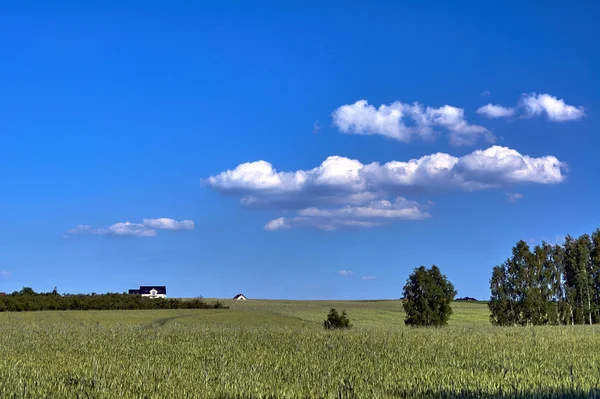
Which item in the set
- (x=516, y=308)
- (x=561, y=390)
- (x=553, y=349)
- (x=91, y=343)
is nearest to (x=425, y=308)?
(x=516, y=308)

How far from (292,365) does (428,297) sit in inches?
1081

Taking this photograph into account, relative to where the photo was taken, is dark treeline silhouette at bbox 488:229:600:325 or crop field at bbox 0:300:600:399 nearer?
crop field at bbox 0:300:600:399

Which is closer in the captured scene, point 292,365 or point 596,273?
point 292,365

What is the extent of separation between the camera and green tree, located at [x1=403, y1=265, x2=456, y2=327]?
37.7 meters

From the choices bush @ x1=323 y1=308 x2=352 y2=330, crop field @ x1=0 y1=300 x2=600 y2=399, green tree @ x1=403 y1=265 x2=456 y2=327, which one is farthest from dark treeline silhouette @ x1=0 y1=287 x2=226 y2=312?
crop field @ x1=0 y1=300 x2=600 y2=399

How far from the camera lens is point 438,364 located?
41.2 feet

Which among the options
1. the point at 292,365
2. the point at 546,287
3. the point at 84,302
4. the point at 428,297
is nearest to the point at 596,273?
the point at 546,287

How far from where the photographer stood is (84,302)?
54.7 meters

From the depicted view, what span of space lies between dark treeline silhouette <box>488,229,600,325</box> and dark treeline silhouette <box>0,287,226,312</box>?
26.3 meters

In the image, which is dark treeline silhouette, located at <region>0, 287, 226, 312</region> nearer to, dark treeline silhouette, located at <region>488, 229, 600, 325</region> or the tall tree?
dark treeline silhouette, located at <region>488, 229, 600, 325</region>

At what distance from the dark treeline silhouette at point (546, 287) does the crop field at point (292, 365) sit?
26461mm

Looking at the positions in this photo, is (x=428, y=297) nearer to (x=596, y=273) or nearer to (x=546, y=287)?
(x=546, y=287)

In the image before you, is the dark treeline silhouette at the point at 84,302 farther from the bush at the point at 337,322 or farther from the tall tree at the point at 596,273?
the tall tree at the point at 596,273

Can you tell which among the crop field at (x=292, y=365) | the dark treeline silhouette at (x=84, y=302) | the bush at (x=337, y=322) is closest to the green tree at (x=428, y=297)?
the bush at (x=337, y=322)
